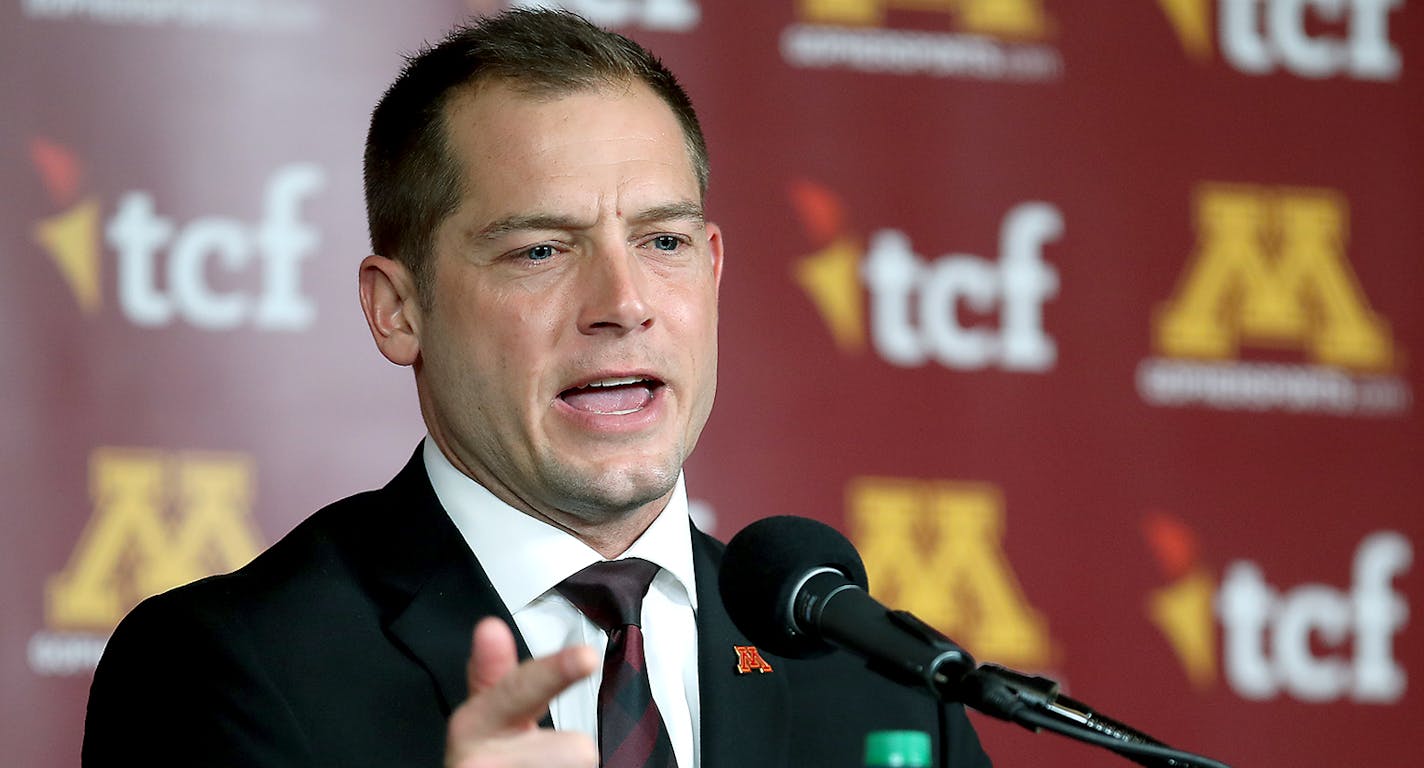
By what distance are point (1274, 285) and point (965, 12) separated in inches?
30.4

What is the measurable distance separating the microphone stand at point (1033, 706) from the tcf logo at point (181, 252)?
2047 millimetres

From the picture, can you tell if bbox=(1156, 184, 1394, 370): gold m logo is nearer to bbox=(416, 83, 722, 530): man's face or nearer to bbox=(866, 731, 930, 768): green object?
bbox=(416, 83, 722, 530): man's face

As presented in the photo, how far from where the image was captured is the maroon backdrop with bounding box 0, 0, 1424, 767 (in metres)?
3.22

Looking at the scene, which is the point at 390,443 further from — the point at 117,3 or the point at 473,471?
the point at 473,471

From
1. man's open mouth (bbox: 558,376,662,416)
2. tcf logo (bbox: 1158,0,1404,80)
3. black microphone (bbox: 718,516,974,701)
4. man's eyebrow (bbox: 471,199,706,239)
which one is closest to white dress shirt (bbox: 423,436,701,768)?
man's open mouth (bbox: 558,376,662,416)

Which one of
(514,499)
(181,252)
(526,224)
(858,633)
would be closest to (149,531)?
(181,252)

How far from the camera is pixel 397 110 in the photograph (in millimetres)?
2348

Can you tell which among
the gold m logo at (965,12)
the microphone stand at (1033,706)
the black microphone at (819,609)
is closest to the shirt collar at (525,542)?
the black microphone at (819,609)

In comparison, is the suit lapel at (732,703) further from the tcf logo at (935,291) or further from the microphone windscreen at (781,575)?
the tcf logo at (935,291)

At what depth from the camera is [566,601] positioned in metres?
2.14

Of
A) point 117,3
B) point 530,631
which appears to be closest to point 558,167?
point 530,631

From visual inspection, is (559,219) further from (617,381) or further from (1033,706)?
(1033,706)

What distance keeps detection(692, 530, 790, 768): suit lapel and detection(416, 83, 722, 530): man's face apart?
15cm

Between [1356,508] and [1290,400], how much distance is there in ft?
0.77
